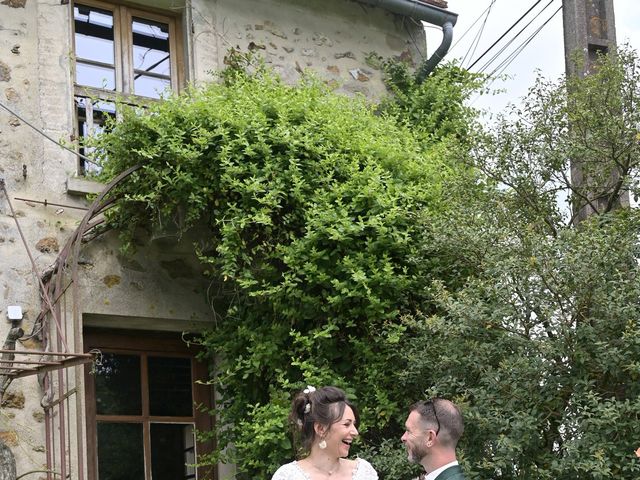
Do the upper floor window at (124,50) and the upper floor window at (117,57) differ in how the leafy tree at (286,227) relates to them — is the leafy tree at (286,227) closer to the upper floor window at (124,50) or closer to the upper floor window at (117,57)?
the upper floor window at (117,57)

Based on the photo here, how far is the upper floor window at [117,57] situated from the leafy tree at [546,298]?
261 cm

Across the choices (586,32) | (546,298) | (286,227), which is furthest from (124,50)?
(546,298)

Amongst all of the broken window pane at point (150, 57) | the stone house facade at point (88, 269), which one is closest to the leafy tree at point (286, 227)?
the stone house facade at point (88, 269)

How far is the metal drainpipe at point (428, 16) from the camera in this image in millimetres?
9000

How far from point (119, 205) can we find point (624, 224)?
10.6 ft

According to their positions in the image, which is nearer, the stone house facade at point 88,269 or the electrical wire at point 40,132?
the stone house facade at point 88,269

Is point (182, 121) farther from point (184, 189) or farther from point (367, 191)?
point (367, 191)

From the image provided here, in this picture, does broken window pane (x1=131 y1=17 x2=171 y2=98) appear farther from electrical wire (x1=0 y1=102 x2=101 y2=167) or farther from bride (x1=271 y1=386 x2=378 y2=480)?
bride (x1=271 y1=386 x2=378 y2=480)

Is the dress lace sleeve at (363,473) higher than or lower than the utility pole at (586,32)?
lower

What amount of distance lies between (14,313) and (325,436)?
2735 mm

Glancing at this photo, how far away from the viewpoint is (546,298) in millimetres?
5703

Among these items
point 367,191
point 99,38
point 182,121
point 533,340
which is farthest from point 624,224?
point 99,38

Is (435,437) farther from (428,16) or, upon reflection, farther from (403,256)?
(428,16)

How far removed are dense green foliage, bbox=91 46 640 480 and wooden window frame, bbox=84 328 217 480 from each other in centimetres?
44
